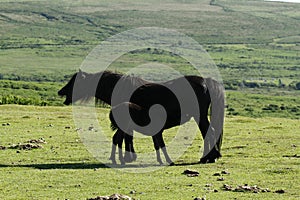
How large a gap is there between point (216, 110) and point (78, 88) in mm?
4612

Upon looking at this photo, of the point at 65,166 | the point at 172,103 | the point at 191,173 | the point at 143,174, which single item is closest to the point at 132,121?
the point at 172,103

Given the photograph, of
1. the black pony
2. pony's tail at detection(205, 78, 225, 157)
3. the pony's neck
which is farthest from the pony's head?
pony's tail at detection(205, 78, 225, 157)

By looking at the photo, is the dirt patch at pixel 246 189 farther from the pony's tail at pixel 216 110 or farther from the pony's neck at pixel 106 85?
the pony's neck at pixel 106 85

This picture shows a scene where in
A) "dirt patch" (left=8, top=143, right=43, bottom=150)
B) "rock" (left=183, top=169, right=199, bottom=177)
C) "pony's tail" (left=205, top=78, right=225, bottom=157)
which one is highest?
"pony's tail" (left=205, top=78, right=225, bottom=157)

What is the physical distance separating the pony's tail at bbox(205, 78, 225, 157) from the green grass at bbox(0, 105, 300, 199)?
2.41 feet

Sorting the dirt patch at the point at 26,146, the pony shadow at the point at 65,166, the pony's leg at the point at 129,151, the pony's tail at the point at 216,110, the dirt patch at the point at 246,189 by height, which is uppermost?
the pony's tail at the point at 216,110

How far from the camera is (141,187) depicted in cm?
1349

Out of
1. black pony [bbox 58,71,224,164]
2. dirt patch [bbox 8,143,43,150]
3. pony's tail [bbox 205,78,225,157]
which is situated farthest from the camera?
dirt patch [bbox 8,143,43,150]

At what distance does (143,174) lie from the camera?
15.4 m

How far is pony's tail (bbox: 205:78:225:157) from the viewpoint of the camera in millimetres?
17344

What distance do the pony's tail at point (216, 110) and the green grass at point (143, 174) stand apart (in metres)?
0.73

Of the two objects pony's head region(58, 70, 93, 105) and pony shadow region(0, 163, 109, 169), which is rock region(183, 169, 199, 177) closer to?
pony shadow region(0, 163, 109, 169)

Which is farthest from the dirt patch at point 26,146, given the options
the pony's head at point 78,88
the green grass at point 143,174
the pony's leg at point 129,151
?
the pony's leg at point 129,151

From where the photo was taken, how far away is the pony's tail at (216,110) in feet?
56.9
